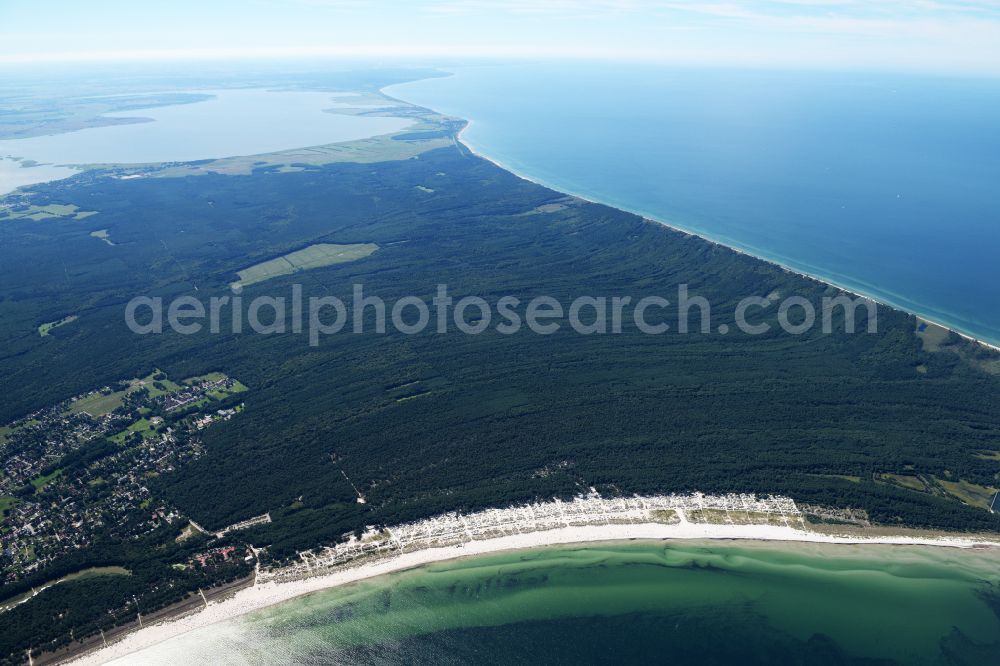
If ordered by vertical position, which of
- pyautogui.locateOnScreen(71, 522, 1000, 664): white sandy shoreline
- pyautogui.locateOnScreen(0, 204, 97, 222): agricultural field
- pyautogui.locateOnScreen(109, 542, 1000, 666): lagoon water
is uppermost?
pyautogui.locateOnScreen(0, 204, 97, 222): agricultural field

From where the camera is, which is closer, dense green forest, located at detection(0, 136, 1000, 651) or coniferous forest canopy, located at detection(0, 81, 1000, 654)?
coniferous forest canopy, located at detection(0, 81, 1000, 654)

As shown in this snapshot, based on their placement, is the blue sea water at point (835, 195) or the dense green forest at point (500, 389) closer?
the dense green forest at point (500, 389)

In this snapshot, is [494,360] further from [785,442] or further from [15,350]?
[15,350]

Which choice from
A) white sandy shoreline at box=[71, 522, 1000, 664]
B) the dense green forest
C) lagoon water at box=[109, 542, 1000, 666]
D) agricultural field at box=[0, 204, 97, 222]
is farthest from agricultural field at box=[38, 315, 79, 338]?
lagoon water at box=[109, 542, 1000, 666]

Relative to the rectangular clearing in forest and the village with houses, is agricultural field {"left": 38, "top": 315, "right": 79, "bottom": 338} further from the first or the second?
the rectangular clearing in forest

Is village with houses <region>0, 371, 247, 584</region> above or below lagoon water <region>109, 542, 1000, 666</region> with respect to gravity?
above

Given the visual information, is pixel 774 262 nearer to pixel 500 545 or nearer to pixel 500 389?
pixel 500 389

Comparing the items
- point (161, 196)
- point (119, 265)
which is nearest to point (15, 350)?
point (119, 265)

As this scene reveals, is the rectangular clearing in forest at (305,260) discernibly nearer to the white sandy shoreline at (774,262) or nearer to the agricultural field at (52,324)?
the agricultural field at (52,324)

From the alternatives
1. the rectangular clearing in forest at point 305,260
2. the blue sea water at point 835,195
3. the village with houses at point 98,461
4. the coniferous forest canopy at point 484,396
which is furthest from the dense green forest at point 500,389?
the blue sea water at point 835,195
